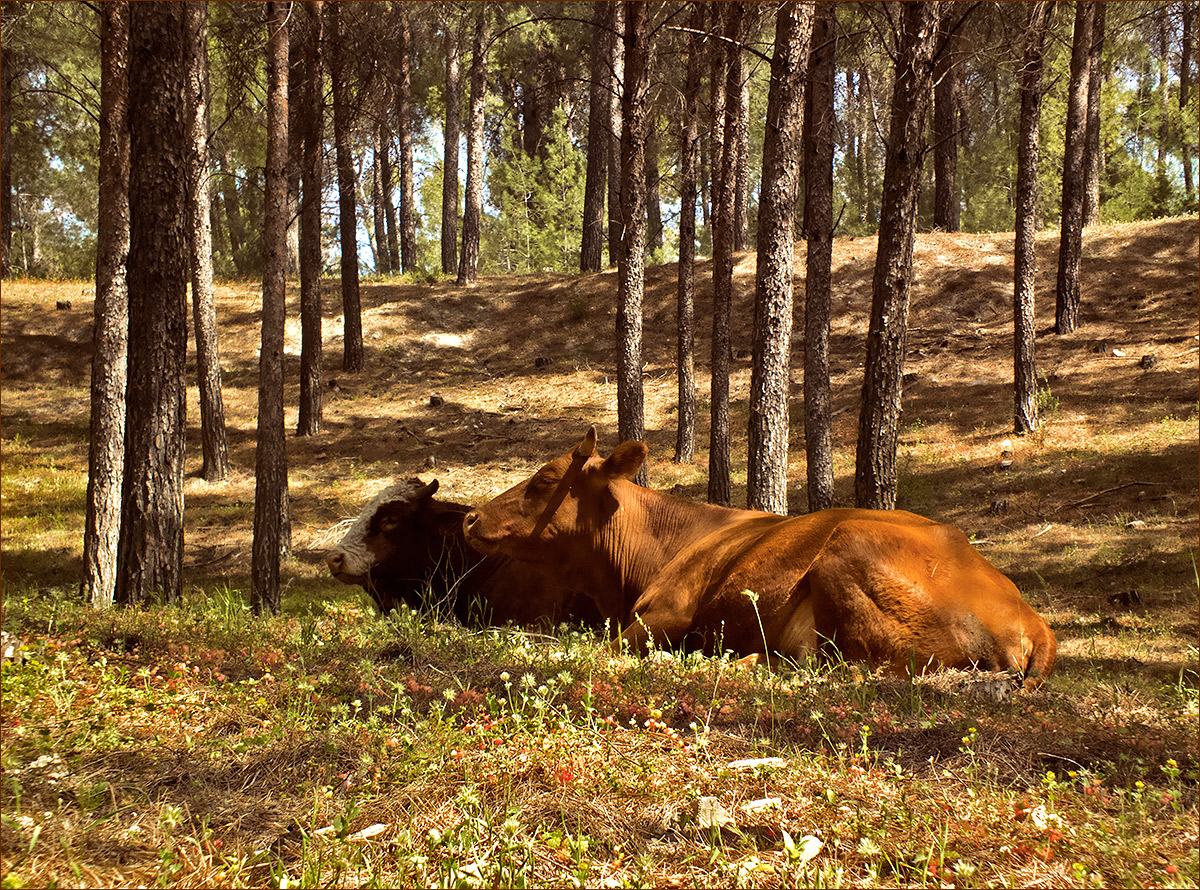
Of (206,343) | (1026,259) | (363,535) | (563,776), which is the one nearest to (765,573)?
(563,776)

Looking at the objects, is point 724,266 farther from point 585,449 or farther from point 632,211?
point 585,449

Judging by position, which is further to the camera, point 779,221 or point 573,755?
point 779,221

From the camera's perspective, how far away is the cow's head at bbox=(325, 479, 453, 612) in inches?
326

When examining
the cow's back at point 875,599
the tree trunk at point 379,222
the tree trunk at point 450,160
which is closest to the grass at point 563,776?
the cow's back at point 875,599

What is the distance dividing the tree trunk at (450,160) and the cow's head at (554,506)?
22802 millimetres

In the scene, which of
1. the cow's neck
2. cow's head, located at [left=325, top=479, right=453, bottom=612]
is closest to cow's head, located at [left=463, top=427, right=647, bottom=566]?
the cow's neck

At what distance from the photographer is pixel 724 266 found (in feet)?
49.5

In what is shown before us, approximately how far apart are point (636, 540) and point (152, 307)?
4.38 metres

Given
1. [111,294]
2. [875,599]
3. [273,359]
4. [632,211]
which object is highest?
[632,211]

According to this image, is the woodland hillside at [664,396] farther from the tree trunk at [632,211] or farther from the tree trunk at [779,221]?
the tree trunk at [632,211]

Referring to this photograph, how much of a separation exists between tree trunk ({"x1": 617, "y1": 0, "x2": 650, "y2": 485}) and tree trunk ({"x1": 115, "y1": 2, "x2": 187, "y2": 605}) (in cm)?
535

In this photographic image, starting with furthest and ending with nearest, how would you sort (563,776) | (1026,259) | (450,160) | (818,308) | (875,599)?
(450,160)
(1026,259)
(818,308)
(875,599)
(563,776)

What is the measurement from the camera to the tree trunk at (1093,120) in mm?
19422

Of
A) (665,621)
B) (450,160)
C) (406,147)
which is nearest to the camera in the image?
(665,621)
